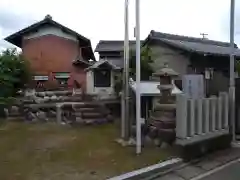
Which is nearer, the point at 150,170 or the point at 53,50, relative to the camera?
the point at 150,170

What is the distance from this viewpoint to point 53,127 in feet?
37.2

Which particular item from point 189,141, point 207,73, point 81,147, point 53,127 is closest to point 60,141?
point 81,147

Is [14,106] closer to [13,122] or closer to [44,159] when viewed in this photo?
[13,122]

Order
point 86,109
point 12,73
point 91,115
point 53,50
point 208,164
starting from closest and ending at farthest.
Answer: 1. point 208,164
2. point 91,115
3. point 86,109
4. point 12,73
5. point 53,50

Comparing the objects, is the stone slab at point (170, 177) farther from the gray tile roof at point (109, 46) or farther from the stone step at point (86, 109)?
→ the gray tile roof at point (109, 46)

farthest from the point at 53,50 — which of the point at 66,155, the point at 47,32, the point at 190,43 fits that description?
the point at 66,155

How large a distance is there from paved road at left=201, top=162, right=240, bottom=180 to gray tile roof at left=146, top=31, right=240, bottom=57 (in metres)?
11.1

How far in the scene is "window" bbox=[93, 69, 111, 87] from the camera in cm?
1845

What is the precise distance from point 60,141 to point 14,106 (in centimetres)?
534

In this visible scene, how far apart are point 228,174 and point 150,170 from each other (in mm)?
1571

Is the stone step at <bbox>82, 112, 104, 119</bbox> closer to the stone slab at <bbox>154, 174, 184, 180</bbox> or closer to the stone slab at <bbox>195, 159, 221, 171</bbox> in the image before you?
the stone slab at <bbox>195, 159, 221, 171</bbox>

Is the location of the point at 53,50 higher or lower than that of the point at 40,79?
higher

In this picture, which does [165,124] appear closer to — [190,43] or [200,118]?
[200,118]

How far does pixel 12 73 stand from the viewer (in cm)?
1753
